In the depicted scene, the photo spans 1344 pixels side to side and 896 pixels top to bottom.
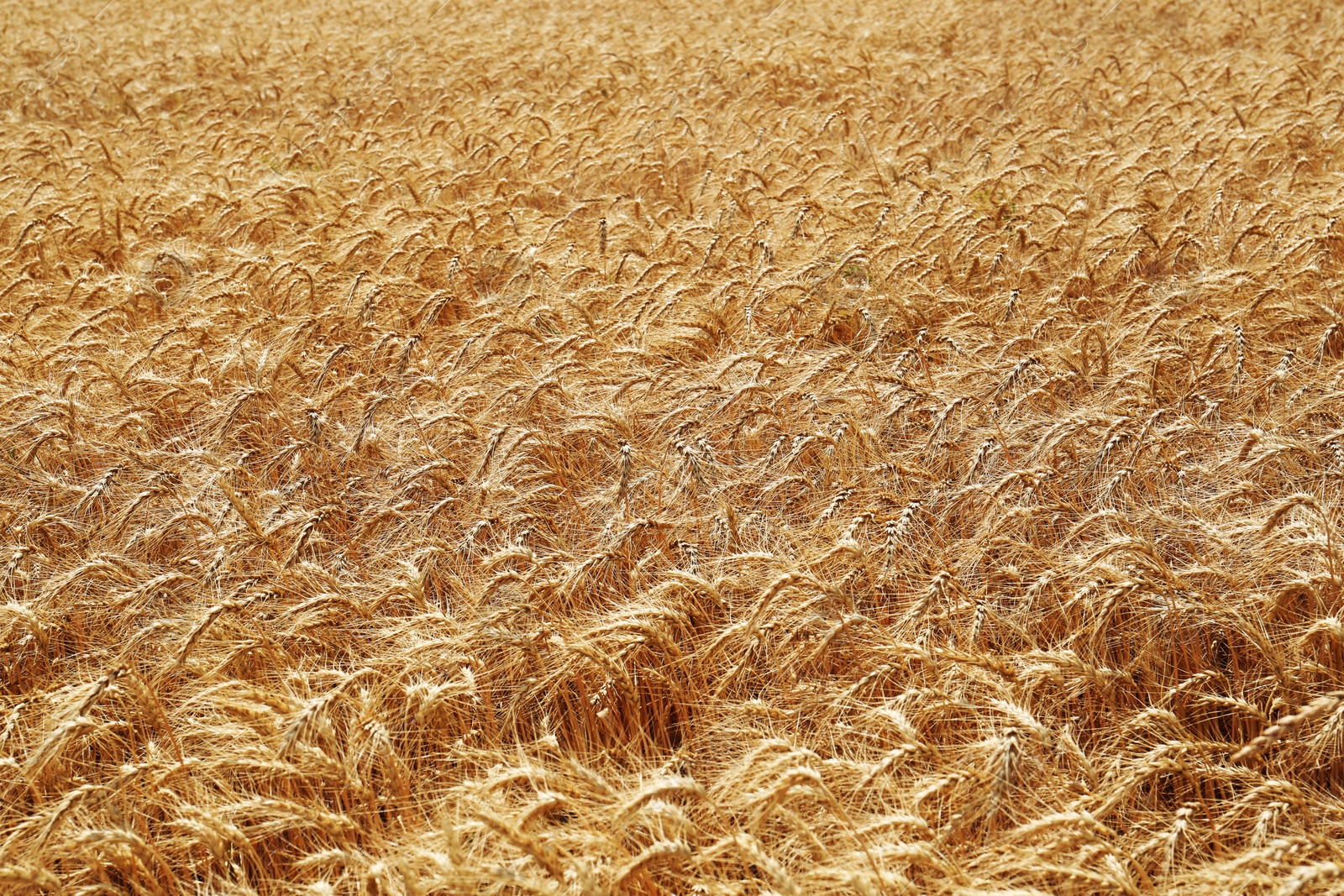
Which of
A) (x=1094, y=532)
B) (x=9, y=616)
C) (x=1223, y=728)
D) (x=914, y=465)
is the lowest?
(x=1223, y=728)

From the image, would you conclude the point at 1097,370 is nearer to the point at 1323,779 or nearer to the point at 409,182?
the point at 1323,779

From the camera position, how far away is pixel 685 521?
307cm

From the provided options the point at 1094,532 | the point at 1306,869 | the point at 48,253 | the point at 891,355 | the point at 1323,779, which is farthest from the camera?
the point at 48,253

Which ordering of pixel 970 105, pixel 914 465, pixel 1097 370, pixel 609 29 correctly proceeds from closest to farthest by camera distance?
1. pixel 914 465
2. pixel 1097 370
3. pixel 970 105
4. pixel 609 29

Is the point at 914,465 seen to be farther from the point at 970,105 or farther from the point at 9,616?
the point at 970,105

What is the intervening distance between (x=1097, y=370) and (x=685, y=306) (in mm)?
1685

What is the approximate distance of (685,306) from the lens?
176 inches

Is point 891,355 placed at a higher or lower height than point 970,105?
lower

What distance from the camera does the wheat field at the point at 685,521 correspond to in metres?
2.14

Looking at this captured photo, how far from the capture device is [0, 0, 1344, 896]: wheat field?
2139 millimetres

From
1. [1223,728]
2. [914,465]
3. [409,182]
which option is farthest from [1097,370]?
[409,182]

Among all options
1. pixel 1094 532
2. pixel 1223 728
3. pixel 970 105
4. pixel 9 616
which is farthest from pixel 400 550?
pixel 970 105

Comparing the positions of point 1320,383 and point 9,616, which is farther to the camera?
point 1320,383

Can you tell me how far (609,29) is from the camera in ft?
37.1
